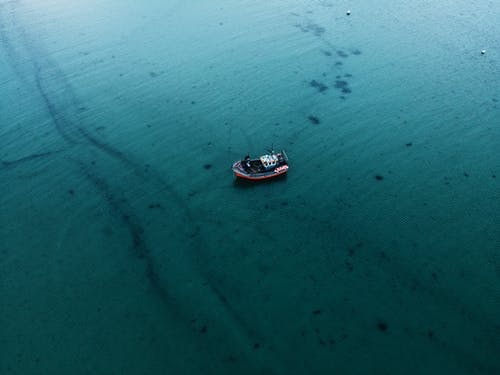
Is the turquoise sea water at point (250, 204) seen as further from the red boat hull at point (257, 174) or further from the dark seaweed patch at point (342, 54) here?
the red boat hull at point (257, 174)

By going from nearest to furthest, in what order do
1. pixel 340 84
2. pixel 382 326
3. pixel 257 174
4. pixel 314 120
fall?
→ 1. pixel 382 326
2. pixel 257 174
3. pixel 314 120
4. pixel 340 84

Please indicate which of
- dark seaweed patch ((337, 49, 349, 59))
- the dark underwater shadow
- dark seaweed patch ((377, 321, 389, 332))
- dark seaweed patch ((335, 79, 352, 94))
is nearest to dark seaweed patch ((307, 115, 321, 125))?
dark seaweed patch ((335, 79, 352, 94))

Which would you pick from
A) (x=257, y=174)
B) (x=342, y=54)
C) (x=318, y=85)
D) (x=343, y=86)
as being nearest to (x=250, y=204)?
(x=257, y=174)

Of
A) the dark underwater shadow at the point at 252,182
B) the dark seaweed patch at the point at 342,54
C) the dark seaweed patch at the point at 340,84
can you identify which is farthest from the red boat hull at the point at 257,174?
the dark seaweed patch at the point at 342,54

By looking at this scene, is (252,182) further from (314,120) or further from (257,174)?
(314,120)

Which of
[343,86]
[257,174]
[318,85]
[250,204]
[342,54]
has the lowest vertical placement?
[250,204]

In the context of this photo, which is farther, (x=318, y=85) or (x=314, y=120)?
(x=318, y=85)

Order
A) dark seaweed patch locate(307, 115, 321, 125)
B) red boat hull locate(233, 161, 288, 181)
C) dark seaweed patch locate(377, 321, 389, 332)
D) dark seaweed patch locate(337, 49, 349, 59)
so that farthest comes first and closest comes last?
dark seaweed patch locate(337, 49, 349, 59), dark seaweed patch locate(307, 115, 321, 125), red boat hull locate(233, 161, 288, 181), dark seaweed patch locate(377, 321, 389, 332)

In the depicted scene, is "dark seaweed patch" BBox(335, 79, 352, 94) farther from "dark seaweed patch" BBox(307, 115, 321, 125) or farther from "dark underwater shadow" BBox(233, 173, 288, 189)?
"dark underwater shadow" BBox(233, 173, 288, 189)
